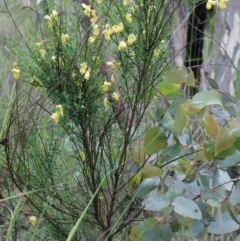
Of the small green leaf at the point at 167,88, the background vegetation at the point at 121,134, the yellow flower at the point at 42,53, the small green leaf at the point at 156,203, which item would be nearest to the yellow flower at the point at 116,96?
the background vegetation at the point at 121,134

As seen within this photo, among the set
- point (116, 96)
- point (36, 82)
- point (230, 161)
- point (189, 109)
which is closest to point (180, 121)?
point (189, 109)

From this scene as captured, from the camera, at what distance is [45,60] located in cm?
176

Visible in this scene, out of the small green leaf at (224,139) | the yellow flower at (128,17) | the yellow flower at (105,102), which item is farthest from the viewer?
the yellow flower at (105,102)

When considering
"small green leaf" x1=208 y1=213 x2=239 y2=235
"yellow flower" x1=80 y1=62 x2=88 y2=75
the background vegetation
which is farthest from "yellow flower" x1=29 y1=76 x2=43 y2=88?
"small green leaf" x1=208 y1=213 x2=239 y2=235

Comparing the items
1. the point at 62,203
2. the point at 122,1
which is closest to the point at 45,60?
the point at 122,1

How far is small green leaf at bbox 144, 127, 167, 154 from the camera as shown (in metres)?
1.66

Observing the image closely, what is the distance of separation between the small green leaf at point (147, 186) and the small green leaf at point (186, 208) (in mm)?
115

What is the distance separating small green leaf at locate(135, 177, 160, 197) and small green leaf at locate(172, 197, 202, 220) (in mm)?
115

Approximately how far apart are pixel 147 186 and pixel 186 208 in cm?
17

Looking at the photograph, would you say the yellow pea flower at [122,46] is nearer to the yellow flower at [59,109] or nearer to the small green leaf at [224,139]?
the yellow flower at [59,109]

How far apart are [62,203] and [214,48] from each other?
2.40 metres

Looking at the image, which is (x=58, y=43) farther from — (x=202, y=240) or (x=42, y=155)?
(x=202, y=240)

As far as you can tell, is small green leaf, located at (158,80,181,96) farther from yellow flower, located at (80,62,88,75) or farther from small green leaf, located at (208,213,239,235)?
small green leaf, located at (208,213,239,235)

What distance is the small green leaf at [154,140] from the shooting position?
1660 millimetres
